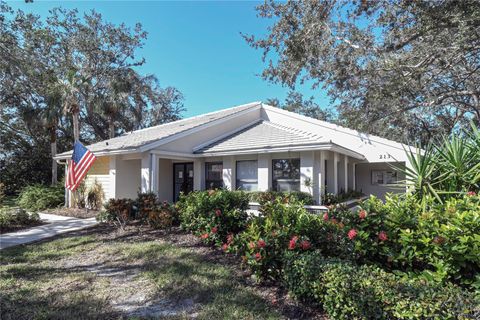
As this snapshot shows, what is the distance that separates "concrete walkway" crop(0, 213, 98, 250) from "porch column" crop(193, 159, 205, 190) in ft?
16.3

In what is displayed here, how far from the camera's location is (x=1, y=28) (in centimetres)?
953

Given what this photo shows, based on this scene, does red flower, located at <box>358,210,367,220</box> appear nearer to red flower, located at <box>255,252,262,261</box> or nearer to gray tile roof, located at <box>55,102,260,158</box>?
red flower, located at <box>255,252,262,261</box>

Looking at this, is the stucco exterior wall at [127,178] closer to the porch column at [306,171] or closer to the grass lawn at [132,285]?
the grass lawn at [132,285]

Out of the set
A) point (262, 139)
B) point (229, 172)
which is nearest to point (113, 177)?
point (229, 172)

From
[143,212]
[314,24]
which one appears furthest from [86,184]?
[314,24]

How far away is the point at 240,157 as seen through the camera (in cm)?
1345

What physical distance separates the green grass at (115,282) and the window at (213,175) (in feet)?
22.5

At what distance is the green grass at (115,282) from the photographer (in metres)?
3.91

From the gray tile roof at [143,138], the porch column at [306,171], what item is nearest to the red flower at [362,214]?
the porch column at [306,171]

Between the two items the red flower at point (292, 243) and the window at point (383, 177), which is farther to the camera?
the window at point (383, 177)

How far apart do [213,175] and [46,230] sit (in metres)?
7.31

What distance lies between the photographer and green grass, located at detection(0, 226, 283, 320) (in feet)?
12.8

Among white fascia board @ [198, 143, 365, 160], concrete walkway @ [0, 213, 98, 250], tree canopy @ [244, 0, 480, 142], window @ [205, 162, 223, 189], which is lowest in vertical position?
concrete walkway @ [0, 213, 98, 250]

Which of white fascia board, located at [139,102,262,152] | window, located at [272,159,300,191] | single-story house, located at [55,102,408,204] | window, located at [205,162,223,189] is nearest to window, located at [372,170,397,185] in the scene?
single-story house, located at [55,102,408,204]
